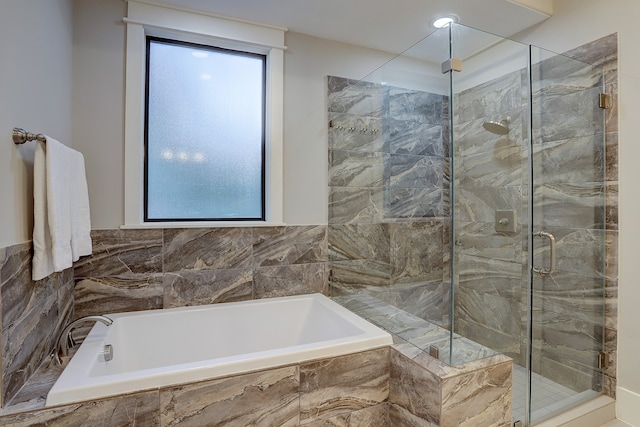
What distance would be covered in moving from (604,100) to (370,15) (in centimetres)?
155

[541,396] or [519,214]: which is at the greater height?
[519,214]

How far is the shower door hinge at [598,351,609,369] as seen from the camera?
1.98 meters

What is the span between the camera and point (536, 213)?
2.06 metres

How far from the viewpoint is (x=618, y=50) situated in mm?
1907

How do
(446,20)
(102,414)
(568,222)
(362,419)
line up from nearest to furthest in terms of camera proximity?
(102,414) < (362,419) < (568,222) < (446,20)

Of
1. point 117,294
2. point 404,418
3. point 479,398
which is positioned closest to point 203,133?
point 117,294

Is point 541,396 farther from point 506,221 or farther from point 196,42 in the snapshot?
point 196,42

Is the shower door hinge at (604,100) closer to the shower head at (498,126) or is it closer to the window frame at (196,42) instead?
the shower head at (498,126)

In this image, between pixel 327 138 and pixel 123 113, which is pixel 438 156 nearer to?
pixel 327 138

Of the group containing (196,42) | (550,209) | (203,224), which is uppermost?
(196,42)

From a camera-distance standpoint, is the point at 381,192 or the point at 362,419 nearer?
the point at 362,419

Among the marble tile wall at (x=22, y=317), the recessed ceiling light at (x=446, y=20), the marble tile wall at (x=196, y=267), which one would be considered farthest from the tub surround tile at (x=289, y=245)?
the recessed ceiling light at (x=446, y=20)

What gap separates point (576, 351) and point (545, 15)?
87.7 inches

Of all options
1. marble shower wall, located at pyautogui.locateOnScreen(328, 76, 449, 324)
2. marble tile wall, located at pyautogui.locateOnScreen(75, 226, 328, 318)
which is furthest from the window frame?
marble shower wall, located at pyautogui.locateOnScreen(328, 76, 449, 324)
